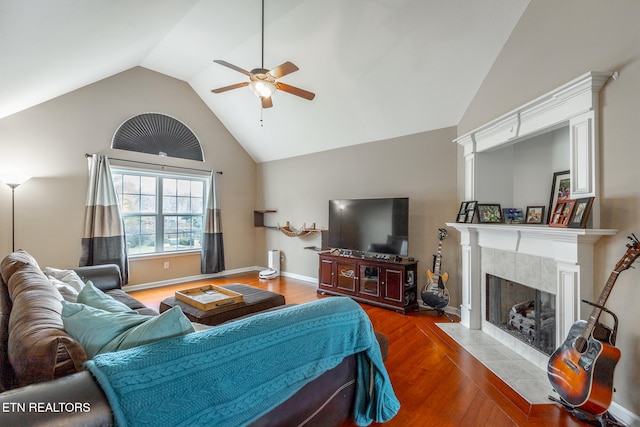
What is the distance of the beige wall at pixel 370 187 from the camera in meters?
3.64

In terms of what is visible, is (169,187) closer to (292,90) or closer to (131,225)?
(131,225)

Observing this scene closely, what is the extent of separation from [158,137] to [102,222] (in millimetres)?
1636

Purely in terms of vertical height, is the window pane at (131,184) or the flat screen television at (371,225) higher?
the window pane at (131,184)

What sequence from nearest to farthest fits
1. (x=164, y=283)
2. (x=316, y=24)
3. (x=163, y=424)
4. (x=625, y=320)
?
(x=163, y=424) < (x=625, y=320) < (x=316, y=24) < (x=164, y=283)

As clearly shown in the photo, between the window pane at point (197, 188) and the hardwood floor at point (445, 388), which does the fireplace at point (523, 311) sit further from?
the window pane at point (197, 188)

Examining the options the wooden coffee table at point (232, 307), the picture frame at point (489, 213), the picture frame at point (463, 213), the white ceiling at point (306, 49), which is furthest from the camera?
the picture frame at point (463, 213)

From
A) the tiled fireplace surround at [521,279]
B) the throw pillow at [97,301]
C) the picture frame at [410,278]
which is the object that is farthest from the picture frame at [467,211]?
the throw pillow at [97,301]

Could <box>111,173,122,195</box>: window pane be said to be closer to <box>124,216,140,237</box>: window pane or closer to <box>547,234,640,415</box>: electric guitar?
<box>124,216,140,237</box>: window pane

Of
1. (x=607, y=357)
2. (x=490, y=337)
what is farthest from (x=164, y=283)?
(x=607, y=357)

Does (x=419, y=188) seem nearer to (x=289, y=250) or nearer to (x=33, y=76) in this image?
(x=289, y=250)

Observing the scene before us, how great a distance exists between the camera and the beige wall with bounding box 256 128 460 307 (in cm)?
364

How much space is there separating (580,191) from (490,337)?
1659 millimetres

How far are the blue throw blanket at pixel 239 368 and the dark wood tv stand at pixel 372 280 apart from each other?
2.14m

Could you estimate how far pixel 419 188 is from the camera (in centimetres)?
387
